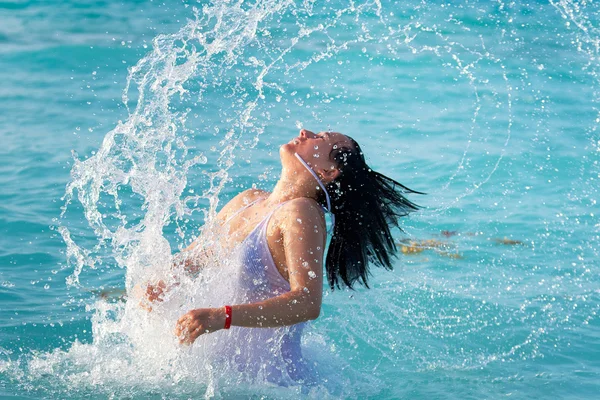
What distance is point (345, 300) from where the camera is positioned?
208 inches

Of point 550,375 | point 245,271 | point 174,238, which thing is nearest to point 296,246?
point 245,271

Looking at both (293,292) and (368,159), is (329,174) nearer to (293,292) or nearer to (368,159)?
(293,292)

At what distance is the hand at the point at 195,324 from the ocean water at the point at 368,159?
2.12 feet

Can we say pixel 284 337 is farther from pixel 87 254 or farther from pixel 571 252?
pixel 571 252

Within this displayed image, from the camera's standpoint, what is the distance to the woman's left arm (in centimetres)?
294

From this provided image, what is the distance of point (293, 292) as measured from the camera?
10.3ft

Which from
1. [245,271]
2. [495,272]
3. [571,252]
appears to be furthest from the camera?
[571,252]

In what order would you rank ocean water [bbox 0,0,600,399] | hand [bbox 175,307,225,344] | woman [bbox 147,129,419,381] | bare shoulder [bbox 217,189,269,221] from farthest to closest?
ocean water [bbox 0,0,600,399]
bare shoulder [bbox 217,189,269,221]
woman [bbox 147,129,419,381]
hand [bbox 175,307,225,344]

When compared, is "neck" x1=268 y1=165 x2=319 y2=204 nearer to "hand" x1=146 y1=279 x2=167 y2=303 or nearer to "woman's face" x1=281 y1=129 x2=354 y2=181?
"woman's face" x1=281 y1=129 x2=354 y2=181

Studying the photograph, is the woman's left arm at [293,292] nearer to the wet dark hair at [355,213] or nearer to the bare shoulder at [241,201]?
the wet dark hair at [355,213]

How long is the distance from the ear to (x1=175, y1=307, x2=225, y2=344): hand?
923 mm

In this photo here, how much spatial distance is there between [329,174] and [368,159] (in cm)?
495

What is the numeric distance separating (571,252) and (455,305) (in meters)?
1.59

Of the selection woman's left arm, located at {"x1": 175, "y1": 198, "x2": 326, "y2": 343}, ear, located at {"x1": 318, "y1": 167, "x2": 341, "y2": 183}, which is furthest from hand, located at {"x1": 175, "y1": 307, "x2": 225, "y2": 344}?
ear, located at {"x1": 318, "y1": 167, "x2": 341, "y2": 183}
